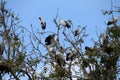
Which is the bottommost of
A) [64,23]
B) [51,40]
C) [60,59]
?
[60,59]

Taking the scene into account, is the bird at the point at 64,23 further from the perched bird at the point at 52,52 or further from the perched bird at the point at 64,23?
the perched bird at the point at 52,52

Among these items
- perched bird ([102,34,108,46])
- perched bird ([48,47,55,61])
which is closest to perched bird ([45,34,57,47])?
perched bird ([48,47,55,61])

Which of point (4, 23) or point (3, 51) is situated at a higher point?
point (4, 23)

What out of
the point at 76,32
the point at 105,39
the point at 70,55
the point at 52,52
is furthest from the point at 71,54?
the point at 105,39

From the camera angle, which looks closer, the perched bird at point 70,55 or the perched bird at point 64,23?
the perched bird at point 70,55

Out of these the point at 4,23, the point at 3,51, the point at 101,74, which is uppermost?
the point at 4,23

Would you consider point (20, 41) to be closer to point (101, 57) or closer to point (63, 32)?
point (63, 32)

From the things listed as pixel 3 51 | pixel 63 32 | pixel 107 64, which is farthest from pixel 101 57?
pixel 3 51

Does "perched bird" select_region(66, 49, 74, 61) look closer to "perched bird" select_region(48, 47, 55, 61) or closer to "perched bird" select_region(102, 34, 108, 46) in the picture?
"perched bird" select_region(48, 47, 55, 61)

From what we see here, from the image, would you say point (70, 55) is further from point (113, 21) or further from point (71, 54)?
point (113, 21)

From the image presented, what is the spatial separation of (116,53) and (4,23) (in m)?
3.22

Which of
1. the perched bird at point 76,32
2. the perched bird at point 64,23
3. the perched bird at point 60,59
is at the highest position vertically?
the perched bird at point 64,23

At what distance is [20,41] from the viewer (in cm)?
1329

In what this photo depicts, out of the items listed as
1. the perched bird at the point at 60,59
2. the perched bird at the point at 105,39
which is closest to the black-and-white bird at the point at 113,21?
the perched bird at the point at 105,39
